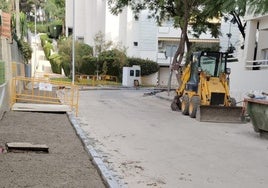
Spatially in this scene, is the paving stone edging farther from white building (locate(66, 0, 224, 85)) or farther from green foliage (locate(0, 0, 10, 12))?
white building (locate(66, 0, 224, 85))

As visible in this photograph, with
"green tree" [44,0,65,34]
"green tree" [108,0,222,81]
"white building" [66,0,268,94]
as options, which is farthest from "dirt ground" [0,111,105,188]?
"green tree" [44,0,65,34]

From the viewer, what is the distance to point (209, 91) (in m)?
16.8

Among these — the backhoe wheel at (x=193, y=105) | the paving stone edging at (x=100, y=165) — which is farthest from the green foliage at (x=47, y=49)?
the paving stone edging at (x=100, y=165)

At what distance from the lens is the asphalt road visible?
737 centimetres

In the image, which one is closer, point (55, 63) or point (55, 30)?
point (55, 63)

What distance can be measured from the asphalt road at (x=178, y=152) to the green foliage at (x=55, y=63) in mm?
40047

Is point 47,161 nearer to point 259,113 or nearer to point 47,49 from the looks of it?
point 259,113

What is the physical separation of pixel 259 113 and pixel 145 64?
35.2 meters

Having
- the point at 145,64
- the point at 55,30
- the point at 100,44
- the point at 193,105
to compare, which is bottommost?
the point at 193,105

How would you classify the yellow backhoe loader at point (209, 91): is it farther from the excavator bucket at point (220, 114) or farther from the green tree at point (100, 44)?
the green tree at point (100, 44)

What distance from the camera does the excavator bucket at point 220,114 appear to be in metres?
15.8

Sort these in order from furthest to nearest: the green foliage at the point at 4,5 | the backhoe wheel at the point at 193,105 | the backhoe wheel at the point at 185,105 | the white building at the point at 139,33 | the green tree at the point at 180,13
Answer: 1. the white building at the point at 139,33
2. the green foliage at the point at 4,5
3. the green tree at the point at 180,13
4. the backhoe wheel at the point at 185,105
5. the backhoe wheel at the point at 193,105

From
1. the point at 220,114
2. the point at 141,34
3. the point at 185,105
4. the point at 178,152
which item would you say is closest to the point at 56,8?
the point at 141,34

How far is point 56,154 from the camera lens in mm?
8367
